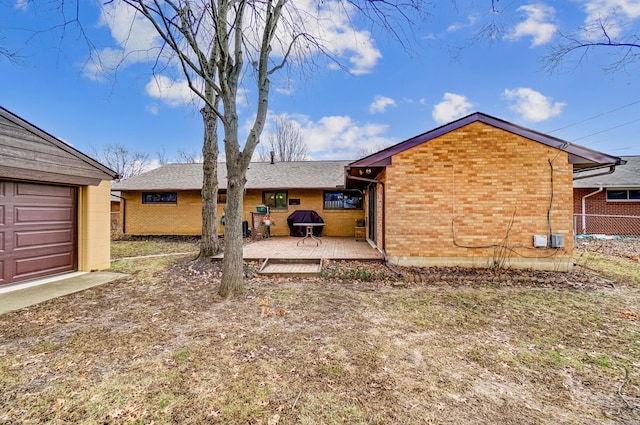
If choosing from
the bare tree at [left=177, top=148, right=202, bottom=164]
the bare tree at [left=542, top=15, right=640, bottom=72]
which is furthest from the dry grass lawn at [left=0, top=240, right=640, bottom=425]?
the bare tree at [left=177, top=148, right=202, bottom=164]

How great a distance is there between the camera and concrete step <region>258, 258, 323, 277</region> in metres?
6.55

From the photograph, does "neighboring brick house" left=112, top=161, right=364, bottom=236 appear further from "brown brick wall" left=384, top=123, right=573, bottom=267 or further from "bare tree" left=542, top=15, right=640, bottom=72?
"bare tree" left=542, top=15, right=640, bottom=72

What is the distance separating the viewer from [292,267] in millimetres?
7113

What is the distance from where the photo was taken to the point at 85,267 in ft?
22.2

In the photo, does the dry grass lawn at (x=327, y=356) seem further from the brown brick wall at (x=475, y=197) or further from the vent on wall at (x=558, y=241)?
the brown brick wall at (x=475, y=197)

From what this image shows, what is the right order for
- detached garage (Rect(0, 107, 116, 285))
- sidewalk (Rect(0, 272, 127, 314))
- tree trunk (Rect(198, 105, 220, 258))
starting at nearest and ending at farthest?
sidewalk (Rect(0, 272, 127, 314)) < detached garage (Rect(0, 107, 116, 285)) < tree trunk (Rect(198, 105, 220, 258))

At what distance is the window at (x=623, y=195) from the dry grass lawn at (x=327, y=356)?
11.2 m

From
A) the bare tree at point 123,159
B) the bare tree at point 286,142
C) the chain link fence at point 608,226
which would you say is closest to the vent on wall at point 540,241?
the chain link fence at point 608,226

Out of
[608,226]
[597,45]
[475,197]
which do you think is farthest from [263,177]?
[608,226]

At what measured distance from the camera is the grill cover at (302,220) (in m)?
12.6

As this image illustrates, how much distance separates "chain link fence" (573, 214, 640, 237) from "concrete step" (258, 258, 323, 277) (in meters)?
13.3

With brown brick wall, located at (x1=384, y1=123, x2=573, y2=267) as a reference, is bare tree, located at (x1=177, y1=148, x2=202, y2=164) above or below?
above

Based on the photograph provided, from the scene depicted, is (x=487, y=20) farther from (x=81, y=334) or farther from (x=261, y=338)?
(x=81, y=334)

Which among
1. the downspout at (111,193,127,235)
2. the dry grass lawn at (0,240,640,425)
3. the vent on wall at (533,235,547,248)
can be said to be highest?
the downspout at (111,193,127,235)
